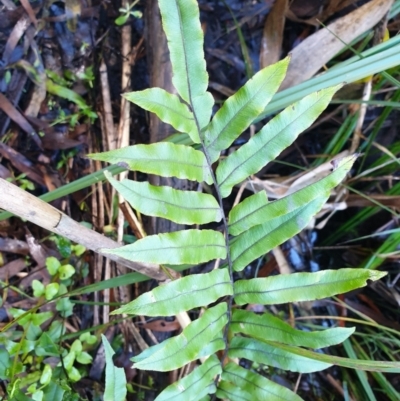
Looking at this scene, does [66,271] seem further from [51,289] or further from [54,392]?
[54,392]

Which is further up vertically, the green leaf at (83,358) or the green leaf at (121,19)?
the green leaf at (121,19)

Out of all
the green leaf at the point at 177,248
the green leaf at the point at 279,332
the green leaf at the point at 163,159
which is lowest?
the green leaf at the point at 279,332

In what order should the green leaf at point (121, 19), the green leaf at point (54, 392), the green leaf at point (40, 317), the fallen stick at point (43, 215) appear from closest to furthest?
1. the fallen stick at point (43, 215)
2. the green leaf at point (54, 392)
3. the green leaf at point (40, 317)
4. the green leaf at point (121, 19)

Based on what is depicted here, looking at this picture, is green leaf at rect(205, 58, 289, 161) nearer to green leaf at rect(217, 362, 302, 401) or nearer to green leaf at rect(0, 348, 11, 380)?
green leaf at rect(217, 362, 302, 401)

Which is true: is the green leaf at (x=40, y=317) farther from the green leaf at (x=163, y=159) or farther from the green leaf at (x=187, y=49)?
the green leaf at (x=187, y=49)

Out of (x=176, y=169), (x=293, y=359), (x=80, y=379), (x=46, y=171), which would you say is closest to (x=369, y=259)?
(x=293, y=359)

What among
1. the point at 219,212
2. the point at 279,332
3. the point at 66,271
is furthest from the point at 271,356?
the point at 66,271

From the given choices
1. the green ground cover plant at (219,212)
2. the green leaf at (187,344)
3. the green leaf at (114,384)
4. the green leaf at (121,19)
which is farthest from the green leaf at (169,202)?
the green leaf at (121,19)

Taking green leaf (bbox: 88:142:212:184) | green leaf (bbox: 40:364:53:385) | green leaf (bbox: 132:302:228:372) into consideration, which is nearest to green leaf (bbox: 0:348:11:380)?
green leaf (bbox: 40:364:53:385)
